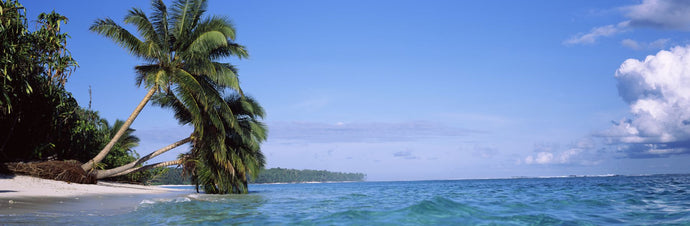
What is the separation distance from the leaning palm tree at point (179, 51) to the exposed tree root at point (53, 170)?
75 centimetres

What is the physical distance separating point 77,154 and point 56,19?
281 inches

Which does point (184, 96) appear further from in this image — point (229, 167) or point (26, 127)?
point (26, 127)

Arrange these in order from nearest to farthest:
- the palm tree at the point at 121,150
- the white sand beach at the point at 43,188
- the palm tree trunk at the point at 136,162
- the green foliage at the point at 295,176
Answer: the white sand beach at the point at 43,188
the palm tree trunk at the point at 136,162
the palm tree at the point at 121,150
the green foliage at the point at 295,176

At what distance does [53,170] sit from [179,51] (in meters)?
6.01

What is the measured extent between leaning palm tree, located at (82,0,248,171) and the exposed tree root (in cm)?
75

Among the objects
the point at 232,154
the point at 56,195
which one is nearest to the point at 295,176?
the point at 232,154

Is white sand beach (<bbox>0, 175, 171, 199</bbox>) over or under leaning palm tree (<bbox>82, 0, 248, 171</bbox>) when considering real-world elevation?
under

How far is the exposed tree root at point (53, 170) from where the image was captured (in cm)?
1541

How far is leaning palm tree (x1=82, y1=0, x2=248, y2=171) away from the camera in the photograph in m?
16.6

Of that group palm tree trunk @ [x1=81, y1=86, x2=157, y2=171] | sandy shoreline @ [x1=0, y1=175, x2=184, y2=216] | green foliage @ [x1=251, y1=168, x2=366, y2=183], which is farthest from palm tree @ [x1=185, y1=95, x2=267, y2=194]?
green foliage @ [x1=251, y1=168, x2=366, y2=183]

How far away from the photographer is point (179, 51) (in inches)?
703

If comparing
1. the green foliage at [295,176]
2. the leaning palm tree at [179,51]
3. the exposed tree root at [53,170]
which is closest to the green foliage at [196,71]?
the leaning palm tree at [179,51]

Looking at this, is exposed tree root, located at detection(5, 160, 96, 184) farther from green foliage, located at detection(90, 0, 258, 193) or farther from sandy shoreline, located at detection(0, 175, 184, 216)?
green foliage, located at detection(90, 0, 258, 193)

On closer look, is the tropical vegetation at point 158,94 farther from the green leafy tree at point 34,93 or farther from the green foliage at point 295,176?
the green foliage at point 295,176
